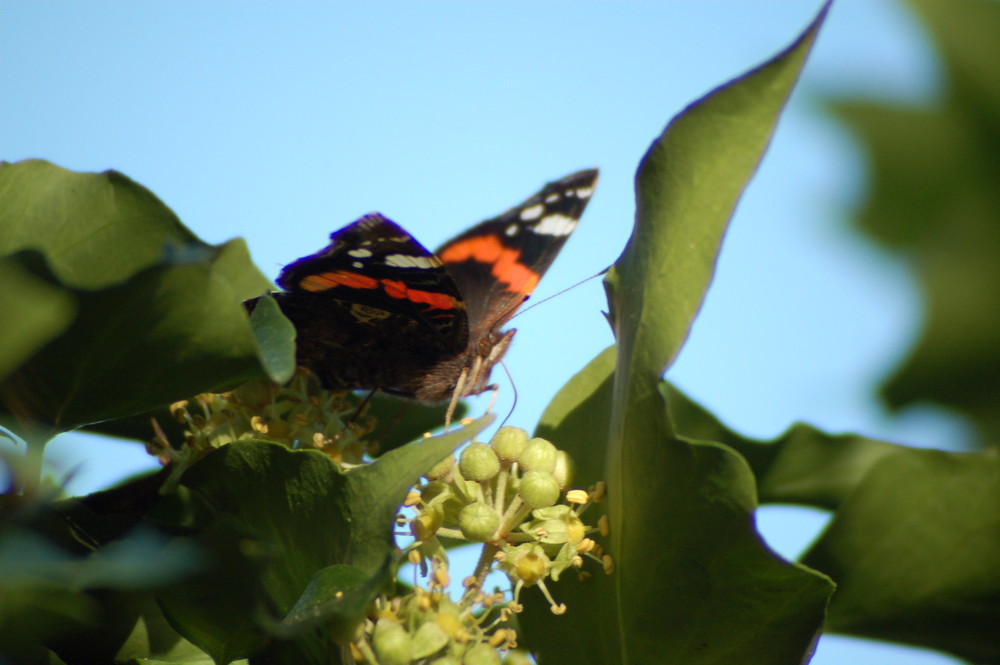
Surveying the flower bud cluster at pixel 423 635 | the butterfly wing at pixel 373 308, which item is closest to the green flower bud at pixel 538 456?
the flower bud cluster at pixel 423 635

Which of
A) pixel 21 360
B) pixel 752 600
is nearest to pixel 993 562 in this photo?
pixel 752 600

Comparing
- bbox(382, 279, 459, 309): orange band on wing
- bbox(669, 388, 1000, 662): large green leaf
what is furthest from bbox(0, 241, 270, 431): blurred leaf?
bbox(669, 388, 1000, 662): large green leaf

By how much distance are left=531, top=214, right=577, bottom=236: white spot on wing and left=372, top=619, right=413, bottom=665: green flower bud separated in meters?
1.31

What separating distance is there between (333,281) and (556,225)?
65 cm

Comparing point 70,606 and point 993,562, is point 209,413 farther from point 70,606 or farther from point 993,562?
point 993,562

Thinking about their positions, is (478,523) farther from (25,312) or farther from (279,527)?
(25,312)

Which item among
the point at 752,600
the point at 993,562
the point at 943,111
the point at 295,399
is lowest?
the point at 993,562

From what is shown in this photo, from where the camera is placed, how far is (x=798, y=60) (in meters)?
0.98

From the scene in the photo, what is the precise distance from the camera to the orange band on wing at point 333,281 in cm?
191

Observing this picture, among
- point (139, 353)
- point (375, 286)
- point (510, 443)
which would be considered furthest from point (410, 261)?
point (139, 353)

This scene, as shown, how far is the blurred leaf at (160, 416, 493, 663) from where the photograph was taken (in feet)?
3.76

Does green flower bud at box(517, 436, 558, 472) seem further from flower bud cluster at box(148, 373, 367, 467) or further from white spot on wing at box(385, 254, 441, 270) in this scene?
white spot on wing at box(385, 254, 441, 270)

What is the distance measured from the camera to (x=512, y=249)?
249cm

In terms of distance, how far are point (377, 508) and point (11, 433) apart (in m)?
0.70
